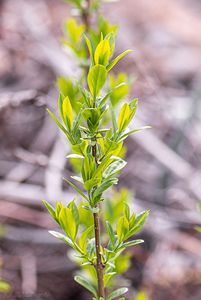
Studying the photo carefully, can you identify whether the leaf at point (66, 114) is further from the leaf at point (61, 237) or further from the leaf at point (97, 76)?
the leaf at point (61, 237)

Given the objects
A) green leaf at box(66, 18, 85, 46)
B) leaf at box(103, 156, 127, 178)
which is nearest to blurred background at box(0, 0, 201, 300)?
green leaf at box(66, 18, 85, 46)

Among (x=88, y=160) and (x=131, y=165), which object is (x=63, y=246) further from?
(x=88, y=160)

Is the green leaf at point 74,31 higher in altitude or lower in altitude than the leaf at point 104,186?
higher

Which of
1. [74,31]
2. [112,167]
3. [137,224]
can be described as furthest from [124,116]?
[74,31]

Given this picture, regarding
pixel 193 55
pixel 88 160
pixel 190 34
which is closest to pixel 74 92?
pixel 88 160

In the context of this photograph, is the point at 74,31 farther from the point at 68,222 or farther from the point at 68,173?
the point at 68,173

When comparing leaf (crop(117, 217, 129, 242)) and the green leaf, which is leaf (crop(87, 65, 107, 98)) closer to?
leaf (crop(117, 217, 129, 242))

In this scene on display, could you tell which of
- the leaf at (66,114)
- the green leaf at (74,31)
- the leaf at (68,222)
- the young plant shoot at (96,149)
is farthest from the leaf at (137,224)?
the green leaf at (74,31)
